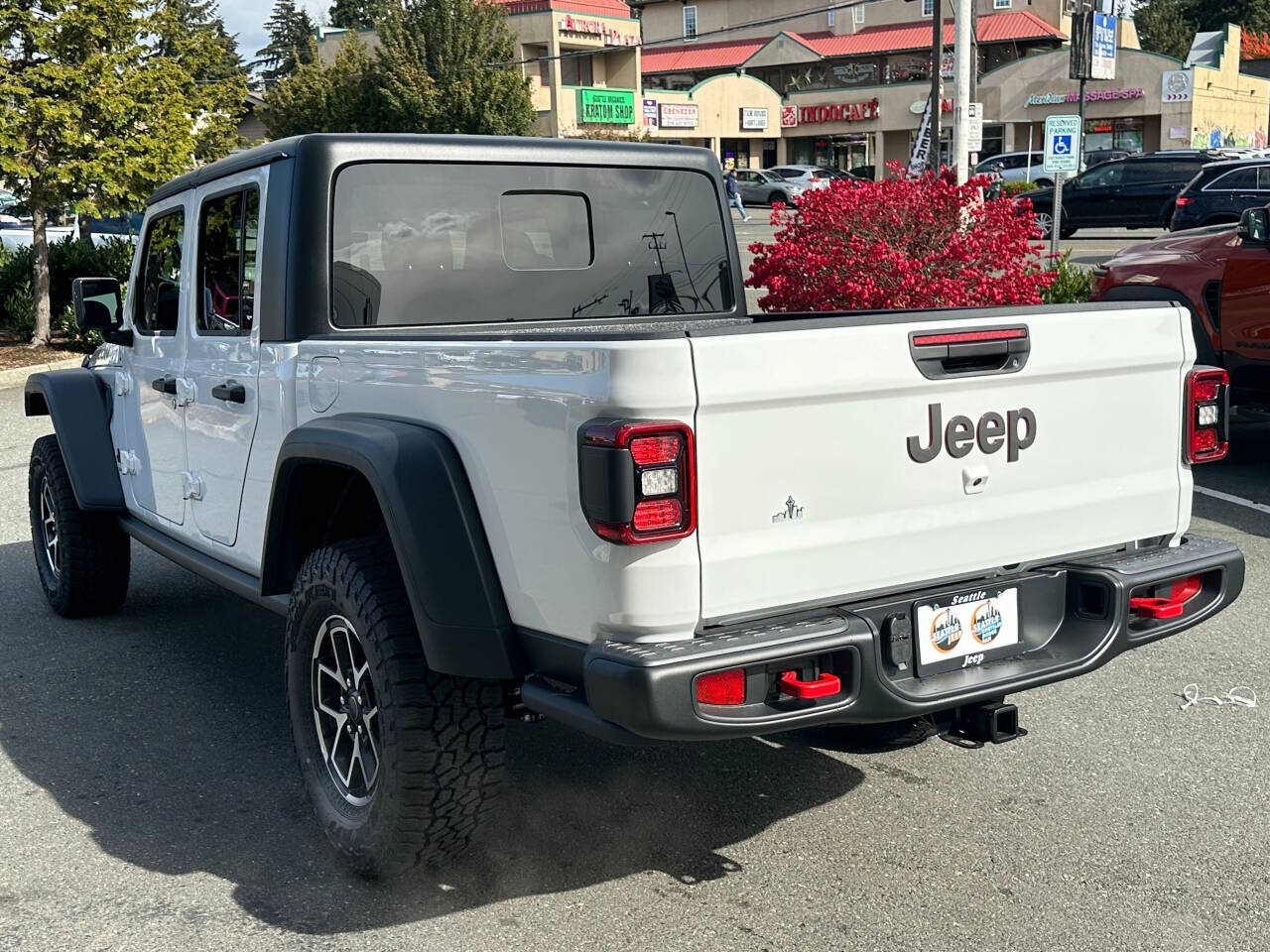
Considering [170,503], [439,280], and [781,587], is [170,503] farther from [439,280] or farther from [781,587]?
[781,587]

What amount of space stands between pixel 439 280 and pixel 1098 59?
2618cm

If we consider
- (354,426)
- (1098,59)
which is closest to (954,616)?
(354,426)

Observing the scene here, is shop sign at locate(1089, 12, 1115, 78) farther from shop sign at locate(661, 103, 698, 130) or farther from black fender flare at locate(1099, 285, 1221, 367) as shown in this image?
shop sign at locate(661, 103, 698, 130)

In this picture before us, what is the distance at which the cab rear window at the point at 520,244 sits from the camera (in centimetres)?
436

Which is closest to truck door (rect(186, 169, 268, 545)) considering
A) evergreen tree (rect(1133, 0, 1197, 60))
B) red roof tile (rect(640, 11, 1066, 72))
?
red roof tile (rect(640, 11, 1066, 72))

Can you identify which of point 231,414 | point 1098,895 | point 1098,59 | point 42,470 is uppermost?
point 1098,59

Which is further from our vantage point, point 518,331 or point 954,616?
point 518,331

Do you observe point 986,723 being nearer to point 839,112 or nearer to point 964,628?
point 964,628

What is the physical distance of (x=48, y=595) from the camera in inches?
252

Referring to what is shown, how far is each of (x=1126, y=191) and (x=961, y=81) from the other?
586 inches

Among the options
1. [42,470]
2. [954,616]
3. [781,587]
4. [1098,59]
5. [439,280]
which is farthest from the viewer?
[1098,59]

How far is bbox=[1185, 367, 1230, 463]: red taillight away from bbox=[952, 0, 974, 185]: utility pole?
1236 centimetres

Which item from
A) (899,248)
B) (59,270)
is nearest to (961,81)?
(899,248)

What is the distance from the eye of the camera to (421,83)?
50531 millimetres
